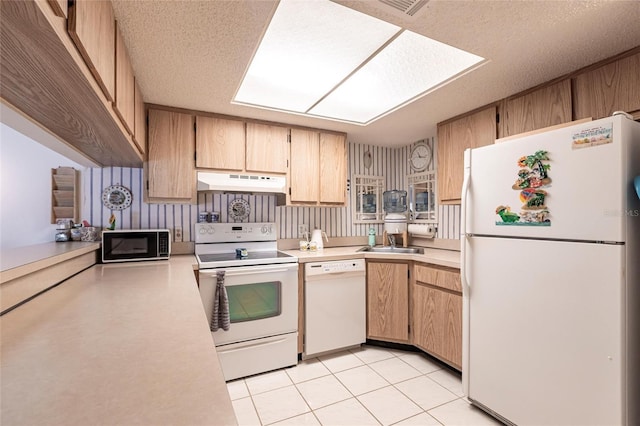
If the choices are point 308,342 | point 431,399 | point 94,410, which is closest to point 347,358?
point 308,342

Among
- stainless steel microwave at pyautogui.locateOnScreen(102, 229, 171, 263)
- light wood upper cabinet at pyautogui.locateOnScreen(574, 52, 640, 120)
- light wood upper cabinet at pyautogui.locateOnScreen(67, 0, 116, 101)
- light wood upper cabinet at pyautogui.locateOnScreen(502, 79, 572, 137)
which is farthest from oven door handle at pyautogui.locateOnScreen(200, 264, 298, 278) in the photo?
light wood upper cabinet at pyautogui.locateOnScreen(574, 52, 640, 120)

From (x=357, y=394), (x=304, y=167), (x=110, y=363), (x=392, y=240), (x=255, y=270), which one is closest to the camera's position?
(x=110, y=363)

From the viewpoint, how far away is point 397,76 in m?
1.89

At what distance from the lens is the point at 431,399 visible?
1.97 m

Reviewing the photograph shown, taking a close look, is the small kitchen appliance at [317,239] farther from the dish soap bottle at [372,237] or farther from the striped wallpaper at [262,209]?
the dish soap bottle at [372,237]

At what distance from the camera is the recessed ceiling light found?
53.8 inches

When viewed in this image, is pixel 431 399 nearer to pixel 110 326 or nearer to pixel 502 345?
pixel 502 345

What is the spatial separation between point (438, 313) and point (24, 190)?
3.12m

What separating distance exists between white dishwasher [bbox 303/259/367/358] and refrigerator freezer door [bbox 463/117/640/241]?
3.95 ft

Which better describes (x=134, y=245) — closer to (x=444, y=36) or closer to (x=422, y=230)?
(x=444, y=36)

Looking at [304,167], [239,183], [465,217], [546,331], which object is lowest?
[546,331]

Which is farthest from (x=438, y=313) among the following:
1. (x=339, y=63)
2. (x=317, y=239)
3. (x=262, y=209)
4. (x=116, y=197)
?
(x=116, y=197)

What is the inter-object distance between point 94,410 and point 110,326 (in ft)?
1.57

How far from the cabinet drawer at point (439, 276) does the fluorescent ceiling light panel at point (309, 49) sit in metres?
1.59
